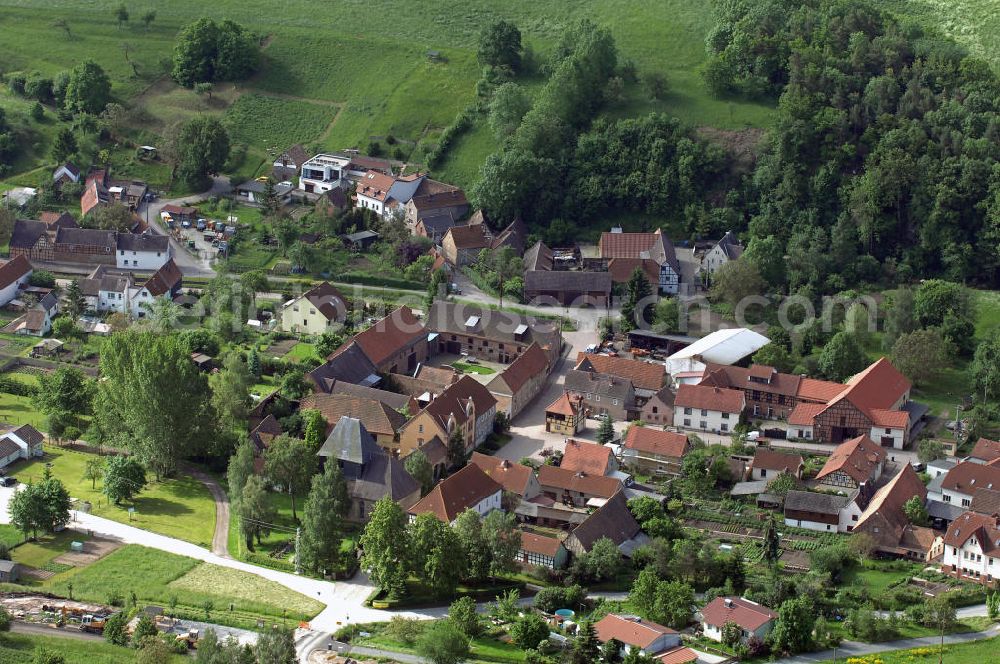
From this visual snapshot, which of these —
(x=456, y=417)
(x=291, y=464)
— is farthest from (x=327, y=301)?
(x=291, y=464)

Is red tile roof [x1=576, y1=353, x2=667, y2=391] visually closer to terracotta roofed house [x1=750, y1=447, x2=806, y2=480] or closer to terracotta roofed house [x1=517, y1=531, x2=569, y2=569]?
terracotta roofed house [x1=750, y1=447, x2=806, y2=480]

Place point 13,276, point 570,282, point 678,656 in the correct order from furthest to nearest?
point 570,282 < point 13,276 < point 678,656

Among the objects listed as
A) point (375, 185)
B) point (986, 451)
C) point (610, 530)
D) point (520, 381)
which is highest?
point (375, 185)

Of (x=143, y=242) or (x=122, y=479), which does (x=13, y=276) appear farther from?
(x=122, y=479)

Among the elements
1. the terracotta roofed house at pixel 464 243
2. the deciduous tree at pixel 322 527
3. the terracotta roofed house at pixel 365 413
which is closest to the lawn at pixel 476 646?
the deciduous tree at pixel 322 527

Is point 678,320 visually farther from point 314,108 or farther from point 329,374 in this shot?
point 314,108

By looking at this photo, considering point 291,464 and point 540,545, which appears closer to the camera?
point 540,545
